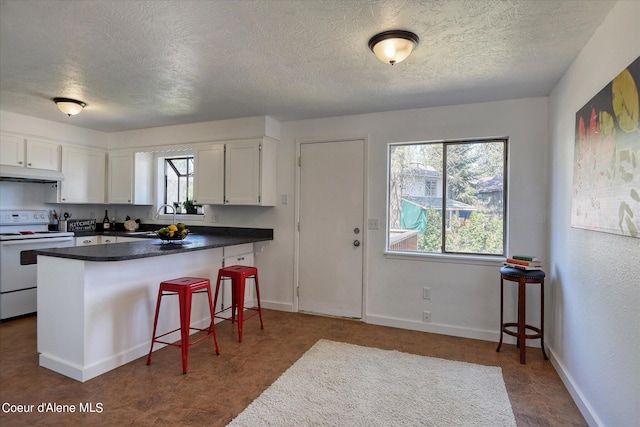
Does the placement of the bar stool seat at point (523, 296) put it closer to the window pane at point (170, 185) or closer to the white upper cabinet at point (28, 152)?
the window pane at point (170, 185)

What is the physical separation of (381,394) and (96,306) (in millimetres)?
2087

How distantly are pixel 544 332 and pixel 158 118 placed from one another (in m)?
4.62

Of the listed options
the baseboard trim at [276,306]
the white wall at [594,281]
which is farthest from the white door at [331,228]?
the white wall at [594,281]

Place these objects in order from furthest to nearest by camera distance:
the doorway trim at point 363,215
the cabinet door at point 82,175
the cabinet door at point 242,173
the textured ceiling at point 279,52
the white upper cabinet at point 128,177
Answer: the white upper cabinet at point 128,177 < the cabinet door at point 82,175 < the cabinet door at point 242,173 < the doorway trim at point 363,215 < the textured ceiling at point 279,52

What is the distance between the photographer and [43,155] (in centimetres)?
423

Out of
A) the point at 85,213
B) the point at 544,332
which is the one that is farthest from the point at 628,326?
the point at 85,213

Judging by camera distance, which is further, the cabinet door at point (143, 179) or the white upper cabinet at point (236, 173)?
the cabinet door at point (143, 179)

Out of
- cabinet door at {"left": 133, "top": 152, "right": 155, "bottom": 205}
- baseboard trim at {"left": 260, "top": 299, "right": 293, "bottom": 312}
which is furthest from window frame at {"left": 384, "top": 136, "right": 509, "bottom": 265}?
cabinet door at {"left": 133, "top": 152, "right": 155, "bottom": 205}

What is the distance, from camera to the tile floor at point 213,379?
6.75 feet

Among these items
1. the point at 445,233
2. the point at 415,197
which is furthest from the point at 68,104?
the point at 445,233

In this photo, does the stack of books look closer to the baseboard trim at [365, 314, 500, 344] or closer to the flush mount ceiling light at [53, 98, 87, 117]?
the baseboard trim at [365, 314, 500, 344]

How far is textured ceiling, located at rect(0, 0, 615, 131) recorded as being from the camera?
187 centimetres

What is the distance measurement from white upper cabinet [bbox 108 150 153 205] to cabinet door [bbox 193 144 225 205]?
1145 millimetres

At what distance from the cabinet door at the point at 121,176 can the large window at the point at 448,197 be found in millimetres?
3577
